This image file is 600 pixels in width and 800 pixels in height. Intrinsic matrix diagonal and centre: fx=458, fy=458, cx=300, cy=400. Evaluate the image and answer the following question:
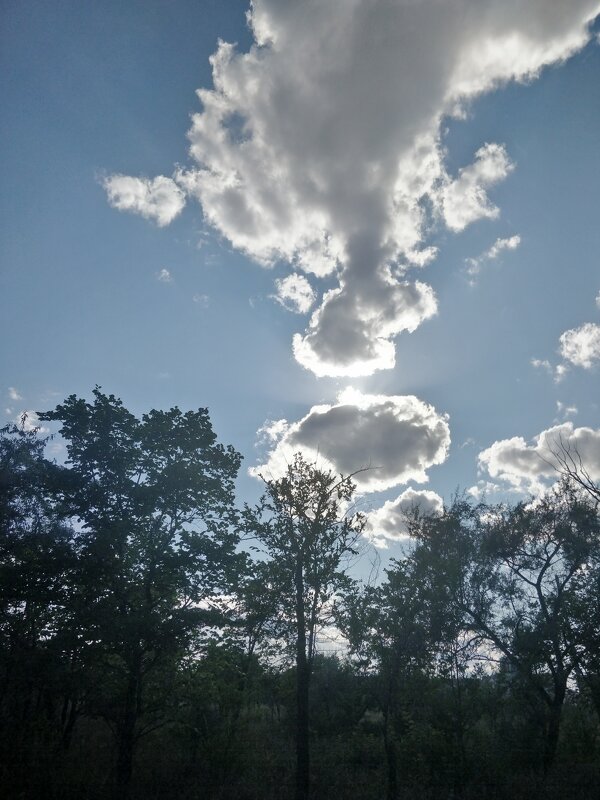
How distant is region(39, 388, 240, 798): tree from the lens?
1480 cm

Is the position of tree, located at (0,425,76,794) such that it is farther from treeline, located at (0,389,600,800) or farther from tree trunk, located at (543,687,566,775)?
tree trunk, located at (543,687,566,775)

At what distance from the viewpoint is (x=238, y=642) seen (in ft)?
58.6

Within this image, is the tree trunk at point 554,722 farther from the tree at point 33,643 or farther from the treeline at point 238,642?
the tree at point 33,643

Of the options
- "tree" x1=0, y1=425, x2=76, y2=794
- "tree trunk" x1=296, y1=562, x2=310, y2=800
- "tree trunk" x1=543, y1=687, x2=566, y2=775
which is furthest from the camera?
"tree trunk" x1=543, y1=687, x2=566, y2=775

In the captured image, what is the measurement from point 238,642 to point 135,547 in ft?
19.0

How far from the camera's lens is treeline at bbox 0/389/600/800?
15.1 meters

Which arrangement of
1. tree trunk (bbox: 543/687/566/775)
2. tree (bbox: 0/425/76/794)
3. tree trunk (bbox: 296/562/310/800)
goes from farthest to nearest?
tree trunk (bbox: 543/687/566/775) < tree trunk (bbox: 296/562/310/800) < tree (bbox: 0/425/76/794)

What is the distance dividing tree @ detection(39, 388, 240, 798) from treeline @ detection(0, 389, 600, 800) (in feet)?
0.23

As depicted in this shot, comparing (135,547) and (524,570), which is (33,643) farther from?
(524,570)

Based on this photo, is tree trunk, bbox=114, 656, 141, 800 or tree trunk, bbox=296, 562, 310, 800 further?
tree trunk, bbox=296, 562, 310, 800

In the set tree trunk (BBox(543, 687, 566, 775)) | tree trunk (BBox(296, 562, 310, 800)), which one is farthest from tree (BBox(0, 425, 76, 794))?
tree trunk (BBox(543, 687, 566, 775))

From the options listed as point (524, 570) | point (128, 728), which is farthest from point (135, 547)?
point (524, 570)

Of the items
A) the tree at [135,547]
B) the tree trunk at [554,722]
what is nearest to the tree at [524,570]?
the tree trunk at [554,722]

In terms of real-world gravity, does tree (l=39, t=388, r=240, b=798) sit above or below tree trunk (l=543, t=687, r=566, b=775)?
above
